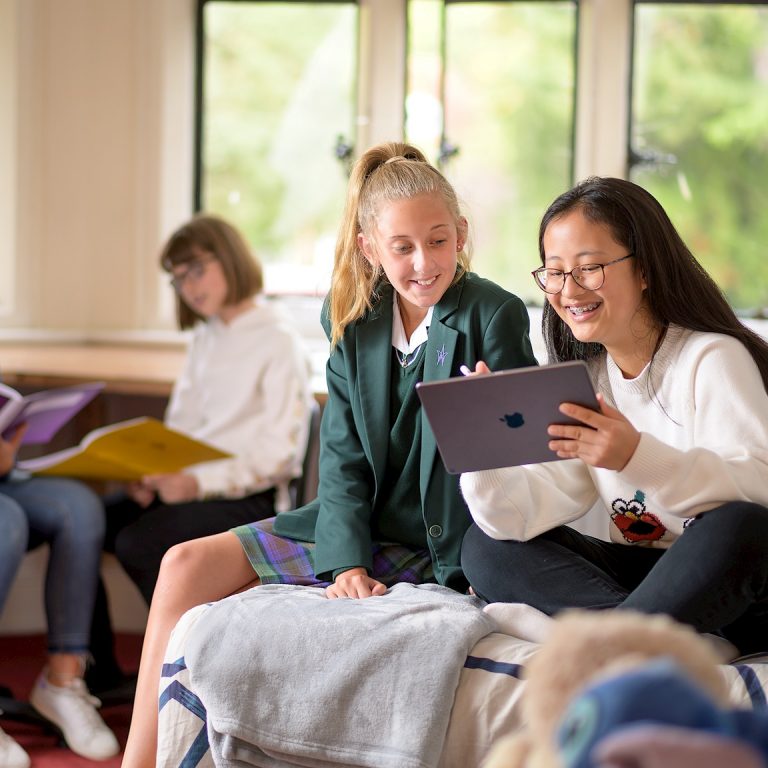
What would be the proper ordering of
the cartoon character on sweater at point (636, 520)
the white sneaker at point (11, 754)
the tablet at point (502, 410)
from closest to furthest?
the tablet at point (502, 410) → the cartoon character on sweater at point (636, 520) → the white sneaker at point (11, 754)

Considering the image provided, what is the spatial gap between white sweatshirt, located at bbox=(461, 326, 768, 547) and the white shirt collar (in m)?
0.28

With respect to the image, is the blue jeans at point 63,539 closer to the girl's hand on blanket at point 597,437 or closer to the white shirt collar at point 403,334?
the white shirt collar at point 403,334

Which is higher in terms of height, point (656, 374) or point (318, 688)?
point (656, 374)

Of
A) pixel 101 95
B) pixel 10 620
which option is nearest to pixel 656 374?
pixel 10 620

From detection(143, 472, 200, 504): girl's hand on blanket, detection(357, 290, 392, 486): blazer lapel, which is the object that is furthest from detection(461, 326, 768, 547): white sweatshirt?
detection(143, 472, 200, 504): girl's hand on blanket

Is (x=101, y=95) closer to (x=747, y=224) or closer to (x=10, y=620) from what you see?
(x=10, y=620)

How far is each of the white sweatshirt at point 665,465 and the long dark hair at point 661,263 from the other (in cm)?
3

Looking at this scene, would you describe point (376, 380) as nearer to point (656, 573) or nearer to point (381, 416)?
point (381, 416)

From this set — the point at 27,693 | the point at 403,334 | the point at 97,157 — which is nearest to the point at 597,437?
the point at 403,334

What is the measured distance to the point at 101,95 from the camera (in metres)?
3.50

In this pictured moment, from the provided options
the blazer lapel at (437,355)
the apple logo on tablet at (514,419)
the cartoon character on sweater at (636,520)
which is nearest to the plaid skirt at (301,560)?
the blazer lapel at (437,355)

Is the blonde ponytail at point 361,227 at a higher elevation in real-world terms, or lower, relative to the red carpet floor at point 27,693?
higher

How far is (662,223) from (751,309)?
5.90ft

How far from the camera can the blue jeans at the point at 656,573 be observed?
1.39 metres
